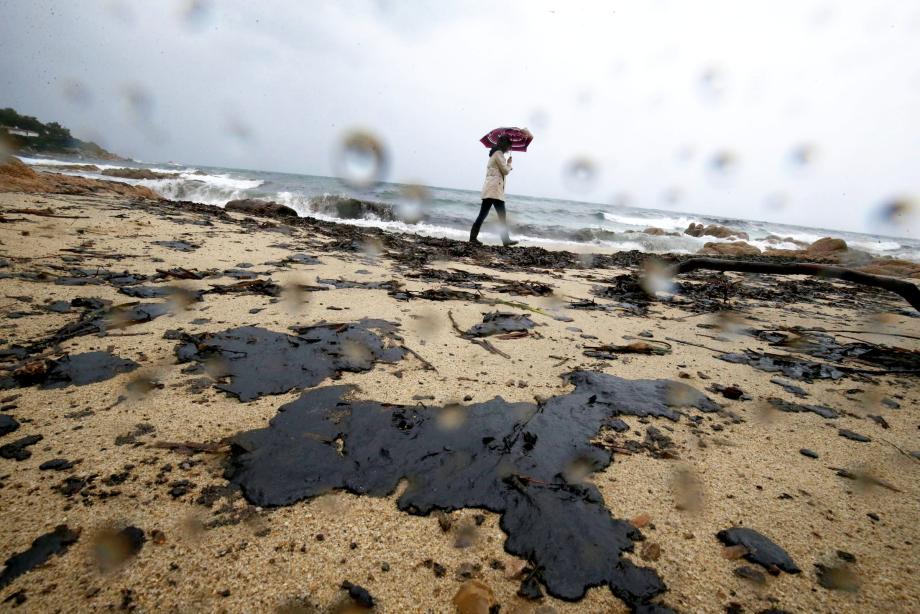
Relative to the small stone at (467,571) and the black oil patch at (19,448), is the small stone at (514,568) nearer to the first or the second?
the small stone at (467,571)

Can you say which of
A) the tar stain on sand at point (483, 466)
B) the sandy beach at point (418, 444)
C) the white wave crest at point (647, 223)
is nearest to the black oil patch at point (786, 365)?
the sandy beach at point (418, 444)

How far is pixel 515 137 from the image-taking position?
7.74 meters

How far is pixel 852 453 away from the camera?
4.66 ft

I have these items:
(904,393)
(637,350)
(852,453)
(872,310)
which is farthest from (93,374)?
(872,310)

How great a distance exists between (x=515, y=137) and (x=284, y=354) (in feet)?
23.3

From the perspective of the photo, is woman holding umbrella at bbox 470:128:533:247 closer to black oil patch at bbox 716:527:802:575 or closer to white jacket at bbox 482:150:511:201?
white jacket at bbox 482:150:511:201

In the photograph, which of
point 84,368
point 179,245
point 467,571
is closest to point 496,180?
point 179,245

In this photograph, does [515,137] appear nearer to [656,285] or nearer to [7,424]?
[656,285]

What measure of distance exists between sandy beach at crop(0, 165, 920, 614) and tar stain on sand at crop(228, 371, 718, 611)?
0.01 m

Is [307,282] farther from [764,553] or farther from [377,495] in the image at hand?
[764,553]

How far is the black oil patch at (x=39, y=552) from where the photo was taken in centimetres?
76

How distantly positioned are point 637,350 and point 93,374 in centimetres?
251

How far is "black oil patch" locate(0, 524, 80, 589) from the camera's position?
2.51 ft

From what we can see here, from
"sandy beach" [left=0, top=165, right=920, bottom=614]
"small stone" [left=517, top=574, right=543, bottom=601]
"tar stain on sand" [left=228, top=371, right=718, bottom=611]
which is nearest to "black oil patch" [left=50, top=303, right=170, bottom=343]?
"sandy beach" [left=0, top=165, right=920, bottom=614]
